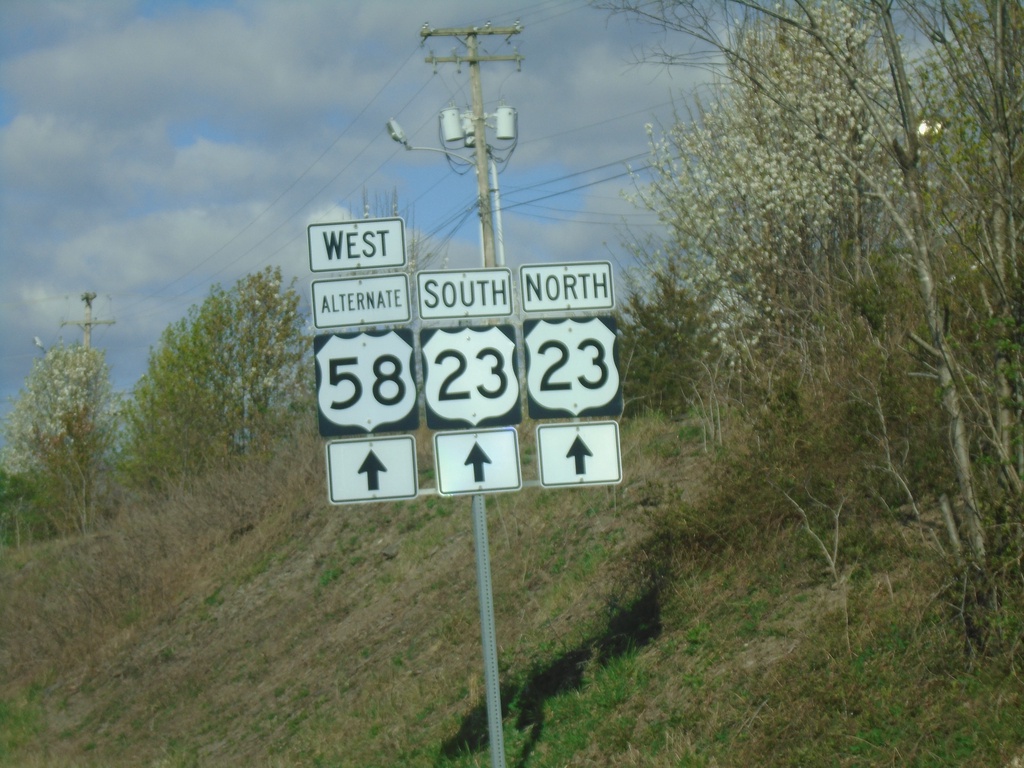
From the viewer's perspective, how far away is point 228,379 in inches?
1384

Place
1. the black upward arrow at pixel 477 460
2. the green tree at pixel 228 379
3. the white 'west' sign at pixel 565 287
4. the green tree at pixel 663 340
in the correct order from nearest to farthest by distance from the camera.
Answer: the black upward arrow at pixel 477 460
the white 'west' sign at pixel 565 287
the green tree at pixel 663 340
the green tree at pixel 228 379

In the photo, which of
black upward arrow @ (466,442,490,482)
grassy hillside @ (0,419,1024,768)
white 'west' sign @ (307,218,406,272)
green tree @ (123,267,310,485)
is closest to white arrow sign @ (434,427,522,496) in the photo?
Result: black upward arrow @ (466,442,490,482)

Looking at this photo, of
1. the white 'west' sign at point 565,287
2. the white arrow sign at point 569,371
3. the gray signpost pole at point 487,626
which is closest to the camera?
the gray signpost pole at point 487,626

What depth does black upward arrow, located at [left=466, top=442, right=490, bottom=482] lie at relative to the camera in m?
7.25

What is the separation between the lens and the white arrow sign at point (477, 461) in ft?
23.6

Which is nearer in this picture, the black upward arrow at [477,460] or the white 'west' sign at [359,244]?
the black upward arrow at [477,460]

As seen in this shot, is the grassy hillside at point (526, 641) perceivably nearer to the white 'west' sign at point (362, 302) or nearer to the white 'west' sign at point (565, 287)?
the white 'west' sign at point (565, 287)

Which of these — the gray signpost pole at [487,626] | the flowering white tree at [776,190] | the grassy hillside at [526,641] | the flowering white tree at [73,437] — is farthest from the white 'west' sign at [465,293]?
the flowering white tree at [73,437]

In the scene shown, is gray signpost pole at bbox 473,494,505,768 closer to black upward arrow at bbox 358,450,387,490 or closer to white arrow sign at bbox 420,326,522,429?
white arrow sign at bbox 420,326,522,429

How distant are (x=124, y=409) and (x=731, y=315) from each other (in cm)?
2710

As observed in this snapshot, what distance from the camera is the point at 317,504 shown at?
21.8 meters

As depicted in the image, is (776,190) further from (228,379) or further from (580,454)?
(228,379)

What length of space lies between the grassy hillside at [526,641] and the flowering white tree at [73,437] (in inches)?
769

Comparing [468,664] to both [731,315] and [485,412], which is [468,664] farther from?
[731,315]
